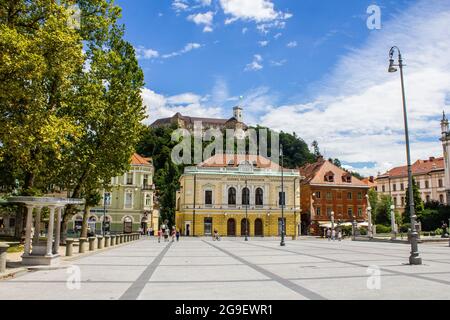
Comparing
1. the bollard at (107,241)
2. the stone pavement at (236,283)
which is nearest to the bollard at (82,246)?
the bollard at (107,241)

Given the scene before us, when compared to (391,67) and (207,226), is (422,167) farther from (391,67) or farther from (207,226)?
(391,67)

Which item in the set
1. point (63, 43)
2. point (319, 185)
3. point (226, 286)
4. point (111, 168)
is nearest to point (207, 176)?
point (319, 185)

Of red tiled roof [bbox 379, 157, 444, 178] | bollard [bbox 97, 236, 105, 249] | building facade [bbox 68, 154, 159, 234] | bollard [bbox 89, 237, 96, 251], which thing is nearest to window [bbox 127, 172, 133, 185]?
building facade [bbox 68, 154, 159, 234]

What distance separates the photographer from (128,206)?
6994 cm

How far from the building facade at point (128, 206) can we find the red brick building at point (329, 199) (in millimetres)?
27256

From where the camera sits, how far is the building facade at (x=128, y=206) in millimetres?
67812

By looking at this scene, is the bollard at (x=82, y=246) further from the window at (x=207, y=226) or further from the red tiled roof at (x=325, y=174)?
the red tiled roof at (x=325, y=174)

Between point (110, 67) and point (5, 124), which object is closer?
point (5, 124)

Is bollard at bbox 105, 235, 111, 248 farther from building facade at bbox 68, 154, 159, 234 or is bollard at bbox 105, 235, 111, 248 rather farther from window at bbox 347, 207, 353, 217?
window at bbox 347, 207, 353, 217

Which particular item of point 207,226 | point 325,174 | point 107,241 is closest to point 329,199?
point 325,174

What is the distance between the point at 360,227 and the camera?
59.1 metres

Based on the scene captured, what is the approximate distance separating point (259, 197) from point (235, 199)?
4163mm
